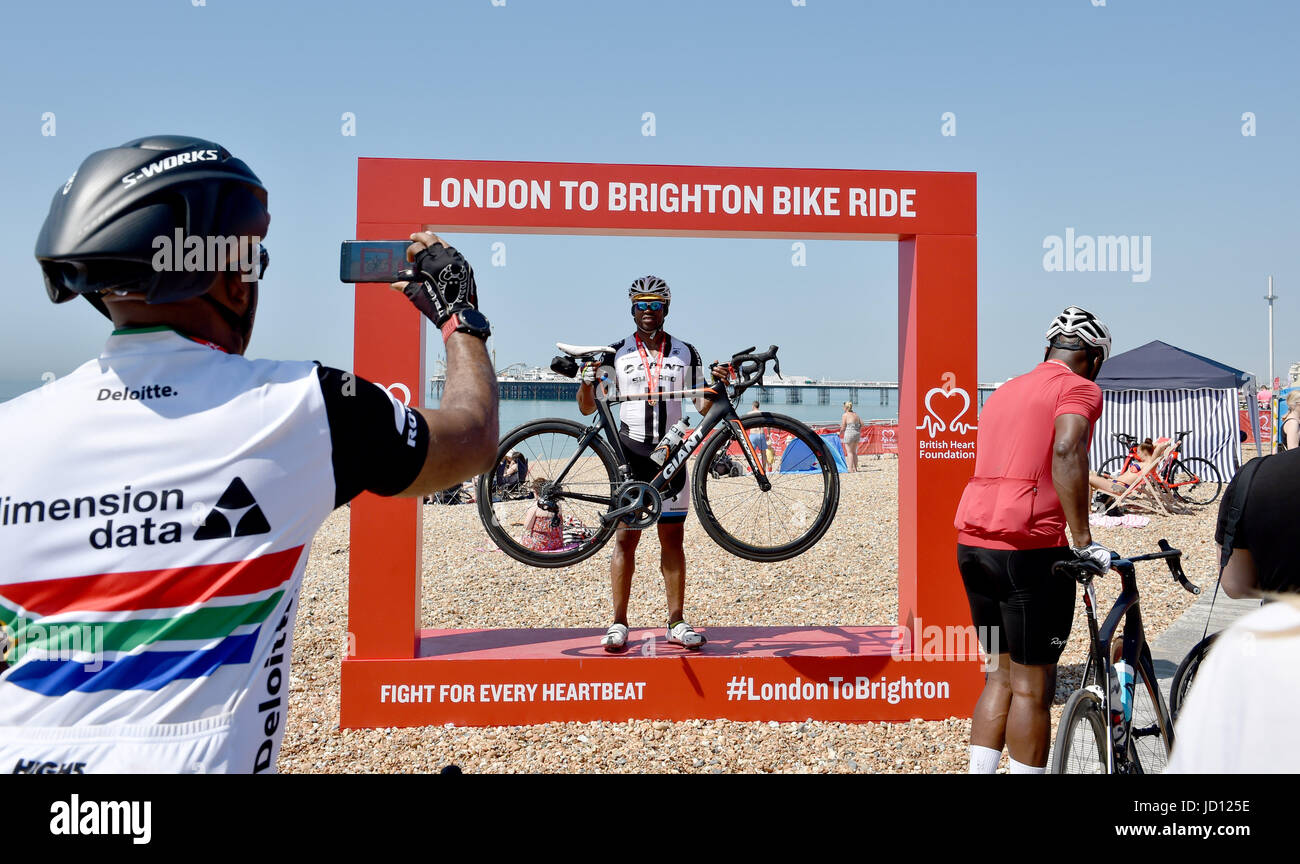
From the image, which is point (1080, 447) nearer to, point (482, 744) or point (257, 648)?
point (257, 648)

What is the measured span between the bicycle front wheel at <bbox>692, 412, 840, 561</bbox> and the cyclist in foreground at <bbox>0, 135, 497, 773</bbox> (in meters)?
4.35

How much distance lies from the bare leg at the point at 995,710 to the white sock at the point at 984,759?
0.02 meters

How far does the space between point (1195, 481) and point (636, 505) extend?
43.5 feet

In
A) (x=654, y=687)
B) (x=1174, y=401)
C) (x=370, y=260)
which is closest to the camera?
(x=370, y=260)

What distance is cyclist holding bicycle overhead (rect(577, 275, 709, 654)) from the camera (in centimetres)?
549

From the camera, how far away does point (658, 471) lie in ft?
18.2

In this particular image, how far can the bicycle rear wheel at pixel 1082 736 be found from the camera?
2811mm

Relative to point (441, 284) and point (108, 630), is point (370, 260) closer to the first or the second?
point (441, 284)

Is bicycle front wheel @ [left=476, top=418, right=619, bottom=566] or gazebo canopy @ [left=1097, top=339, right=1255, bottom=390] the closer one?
bicycle front wheel @ [left=476, top=418, right=619, bottom=566]

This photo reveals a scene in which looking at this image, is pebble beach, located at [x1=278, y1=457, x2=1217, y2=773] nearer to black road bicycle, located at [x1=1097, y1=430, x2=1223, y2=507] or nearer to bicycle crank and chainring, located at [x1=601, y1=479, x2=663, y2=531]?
black road bicycle, located at [x1=1097, y1=430, x2=1223, y2=507]

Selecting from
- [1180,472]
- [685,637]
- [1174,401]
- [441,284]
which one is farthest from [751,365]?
[1174,401]

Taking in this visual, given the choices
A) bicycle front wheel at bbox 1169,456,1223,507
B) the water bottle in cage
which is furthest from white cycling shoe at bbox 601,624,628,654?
bicycle front wheel at bbox 1169,456,1223,507

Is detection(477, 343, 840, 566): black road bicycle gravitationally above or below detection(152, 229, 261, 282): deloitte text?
below
